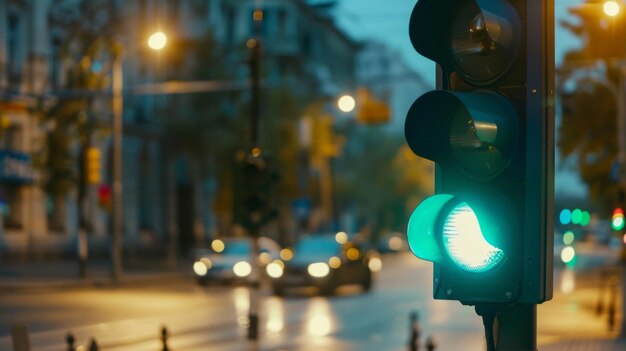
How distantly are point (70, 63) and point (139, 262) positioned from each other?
12294mm

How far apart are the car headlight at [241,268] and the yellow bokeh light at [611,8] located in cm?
2157

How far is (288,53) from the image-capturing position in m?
76.5

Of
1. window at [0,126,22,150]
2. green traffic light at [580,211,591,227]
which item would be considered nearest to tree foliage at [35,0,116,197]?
window at [0,126,22,150]

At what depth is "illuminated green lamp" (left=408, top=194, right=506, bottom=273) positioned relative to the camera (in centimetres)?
381

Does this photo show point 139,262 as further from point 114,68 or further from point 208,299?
point 208,299

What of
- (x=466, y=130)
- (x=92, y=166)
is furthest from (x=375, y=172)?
(x=466, y=130)

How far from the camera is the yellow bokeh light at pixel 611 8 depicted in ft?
56.6

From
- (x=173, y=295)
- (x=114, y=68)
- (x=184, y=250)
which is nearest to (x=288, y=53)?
(x=184, y=250)

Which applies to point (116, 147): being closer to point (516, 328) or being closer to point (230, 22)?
point (230, 22)

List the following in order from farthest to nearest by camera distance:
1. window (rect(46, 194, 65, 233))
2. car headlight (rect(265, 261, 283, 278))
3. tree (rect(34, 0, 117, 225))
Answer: window (rect(46, 194, 65, 233))
tree (rect(34, 0, 117, 225))
car headlight (rect(265, 261, 283, 278))

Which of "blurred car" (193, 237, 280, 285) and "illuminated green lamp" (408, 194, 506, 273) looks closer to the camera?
"illuminated green lamp" (408, 194, 506, 273)

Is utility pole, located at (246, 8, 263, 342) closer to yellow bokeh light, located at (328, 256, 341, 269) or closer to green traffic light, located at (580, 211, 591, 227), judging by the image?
yellow bokeh light, located at (328, 256, 341, 269)

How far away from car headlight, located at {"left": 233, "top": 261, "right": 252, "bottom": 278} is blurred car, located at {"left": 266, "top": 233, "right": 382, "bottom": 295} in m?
1.83

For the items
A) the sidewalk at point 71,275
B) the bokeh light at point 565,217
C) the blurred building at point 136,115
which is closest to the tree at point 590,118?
the bokeh light at point 565,217
